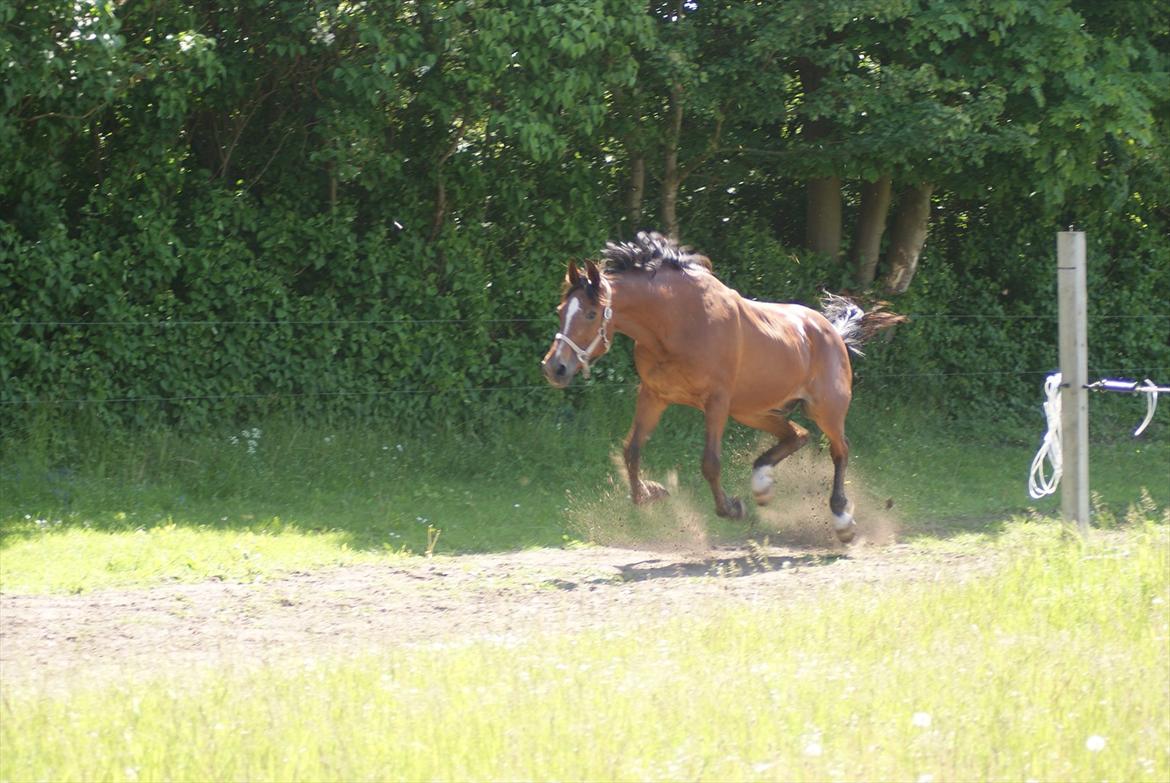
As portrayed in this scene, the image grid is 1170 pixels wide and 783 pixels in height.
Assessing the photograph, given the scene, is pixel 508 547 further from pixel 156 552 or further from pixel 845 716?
pixel 845 716

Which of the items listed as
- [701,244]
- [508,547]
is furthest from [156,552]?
[701,244]

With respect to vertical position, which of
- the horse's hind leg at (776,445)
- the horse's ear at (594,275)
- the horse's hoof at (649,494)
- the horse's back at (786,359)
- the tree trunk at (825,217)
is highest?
the tree trunk at (825,217)

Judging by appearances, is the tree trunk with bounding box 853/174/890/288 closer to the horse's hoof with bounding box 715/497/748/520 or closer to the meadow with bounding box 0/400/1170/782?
the meadow with bounding box 0/400/1170/782

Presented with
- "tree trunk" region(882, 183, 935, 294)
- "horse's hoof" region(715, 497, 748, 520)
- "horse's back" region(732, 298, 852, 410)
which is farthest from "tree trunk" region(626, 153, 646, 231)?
"horse's hoof" region(715, 497, 748, 520)

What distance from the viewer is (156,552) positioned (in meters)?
8.65

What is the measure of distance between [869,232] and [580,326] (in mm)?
7554

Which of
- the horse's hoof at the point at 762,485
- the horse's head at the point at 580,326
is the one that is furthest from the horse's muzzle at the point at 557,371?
the horse's hoof at the point at 762,485

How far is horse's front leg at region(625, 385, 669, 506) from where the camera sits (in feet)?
31.4

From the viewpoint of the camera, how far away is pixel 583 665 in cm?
566

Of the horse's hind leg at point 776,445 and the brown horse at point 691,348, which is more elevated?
the brown horse at point 691,348

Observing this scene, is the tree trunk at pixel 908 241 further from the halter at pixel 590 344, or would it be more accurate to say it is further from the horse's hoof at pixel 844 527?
the halter at pixel 590 344

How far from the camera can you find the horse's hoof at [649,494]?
9.60 metres

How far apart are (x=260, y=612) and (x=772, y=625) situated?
9.20 ft

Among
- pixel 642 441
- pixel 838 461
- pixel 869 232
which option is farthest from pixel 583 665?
pixel 869 232
